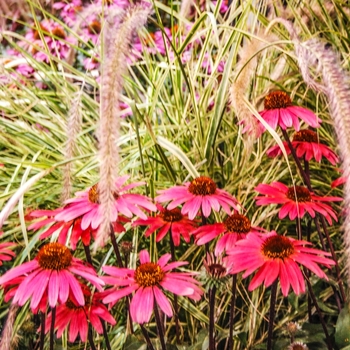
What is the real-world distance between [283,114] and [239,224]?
0.76ft

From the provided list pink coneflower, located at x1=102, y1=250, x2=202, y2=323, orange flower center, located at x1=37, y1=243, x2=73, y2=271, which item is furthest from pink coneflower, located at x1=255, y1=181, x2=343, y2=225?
orange flower center, located at x1=37, y1=243, x2=73, y2=271

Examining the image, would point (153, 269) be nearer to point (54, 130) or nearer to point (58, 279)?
point (58, 279)

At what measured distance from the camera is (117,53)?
31.7 inches

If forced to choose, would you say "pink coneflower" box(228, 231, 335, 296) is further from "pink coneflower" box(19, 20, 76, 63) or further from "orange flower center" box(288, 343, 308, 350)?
"pink coneflower" box(19, 20, 76, 63)

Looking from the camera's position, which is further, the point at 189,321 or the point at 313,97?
the point at 313,97

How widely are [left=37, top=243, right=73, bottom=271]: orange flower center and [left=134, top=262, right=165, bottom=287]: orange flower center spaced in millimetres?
93

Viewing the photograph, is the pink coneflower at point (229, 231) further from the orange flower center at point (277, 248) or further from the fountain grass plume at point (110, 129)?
the fountain grass plume at point (110, 129)

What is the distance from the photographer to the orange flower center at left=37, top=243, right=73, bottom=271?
0.82 meters

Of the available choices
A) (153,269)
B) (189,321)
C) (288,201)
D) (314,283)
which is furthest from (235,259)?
(189,321)

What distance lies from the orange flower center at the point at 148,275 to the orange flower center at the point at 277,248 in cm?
14

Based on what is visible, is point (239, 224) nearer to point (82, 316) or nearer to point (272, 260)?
point (272, 260)

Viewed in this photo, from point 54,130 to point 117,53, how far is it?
84 centimetres

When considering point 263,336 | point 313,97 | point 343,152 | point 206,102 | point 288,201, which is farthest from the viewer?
point 313,97

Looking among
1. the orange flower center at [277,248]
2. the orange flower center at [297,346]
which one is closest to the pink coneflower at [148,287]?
the orange flower center at [277,248]
